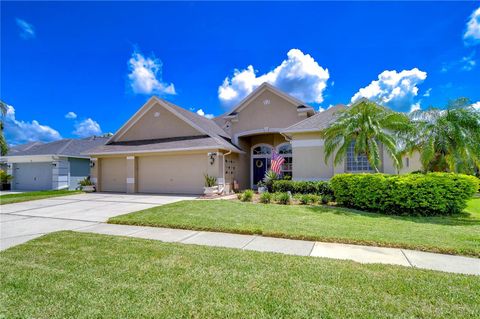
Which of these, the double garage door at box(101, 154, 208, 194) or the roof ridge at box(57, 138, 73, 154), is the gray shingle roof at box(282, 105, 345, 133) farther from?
the roof ridge at box(57, 138, 73, 154)

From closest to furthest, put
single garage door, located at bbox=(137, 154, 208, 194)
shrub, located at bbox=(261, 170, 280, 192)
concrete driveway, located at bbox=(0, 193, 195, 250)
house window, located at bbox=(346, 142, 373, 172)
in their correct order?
1. concrete driveway, located at bbox=(0, 193, 195, 250)
2. house window, located at bbox=(346, 142, 373, 172)
3. shrub, located at bbox=(261, 170, 280, 192)
4. single garage door, located at bbox=(137, 154, 208, 194)

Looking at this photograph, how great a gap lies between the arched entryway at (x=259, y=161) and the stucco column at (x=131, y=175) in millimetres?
8834

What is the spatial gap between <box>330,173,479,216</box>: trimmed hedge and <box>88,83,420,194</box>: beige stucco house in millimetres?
4623

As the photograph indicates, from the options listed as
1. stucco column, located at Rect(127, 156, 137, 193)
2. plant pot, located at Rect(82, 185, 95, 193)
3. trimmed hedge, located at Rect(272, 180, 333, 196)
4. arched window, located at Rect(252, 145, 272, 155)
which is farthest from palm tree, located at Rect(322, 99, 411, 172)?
plant pot, located at Rect(82, 185, 95, 193)

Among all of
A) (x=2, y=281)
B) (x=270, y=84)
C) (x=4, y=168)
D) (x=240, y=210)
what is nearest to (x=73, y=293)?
(x=2, y=281)

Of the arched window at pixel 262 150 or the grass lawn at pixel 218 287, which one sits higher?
the arched window at pixel 262 150

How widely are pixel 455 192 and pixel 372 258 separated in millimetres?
6747

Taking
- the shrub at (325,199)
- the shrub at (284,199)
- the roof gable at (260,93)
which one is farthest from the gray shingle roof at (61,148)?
the shrub at (325,199)

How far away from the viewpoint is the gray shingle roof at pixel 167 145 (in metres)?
15.8

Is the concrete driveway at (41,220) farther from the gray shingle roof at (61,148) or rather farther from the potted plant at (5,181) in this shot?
the potted plant at (5,181)

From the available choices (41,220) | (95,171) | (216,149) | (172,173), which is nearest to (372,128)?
(216,149)

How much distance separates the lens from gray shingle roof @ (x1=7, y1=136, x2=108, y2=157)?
2236 centimetres

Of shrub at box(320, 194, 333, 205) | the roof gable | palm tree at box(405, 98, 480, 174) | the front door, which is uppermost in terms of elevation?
the roof gable

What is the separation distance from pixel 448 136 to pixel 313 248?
966 centimetres
